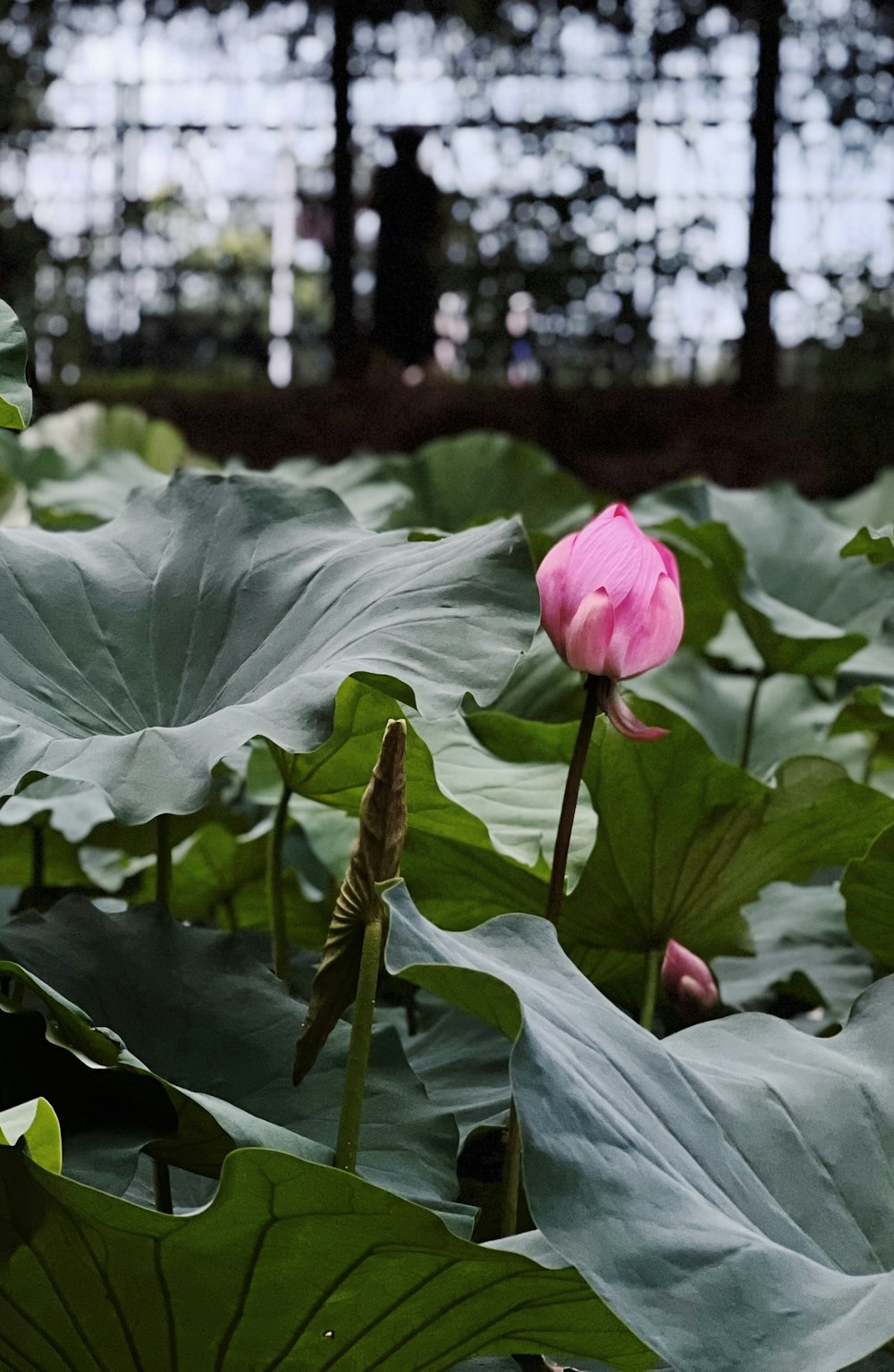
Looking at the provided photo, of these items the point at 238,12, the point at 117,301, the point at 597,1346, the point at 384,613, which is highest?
the point at 238,12

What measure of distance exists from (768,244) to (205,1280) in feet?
21.1

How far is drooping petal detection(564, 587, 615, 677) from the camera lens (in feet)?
1.80

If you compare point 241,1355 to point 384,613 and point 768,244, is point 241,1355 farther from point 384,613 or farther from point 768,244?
point 768,244

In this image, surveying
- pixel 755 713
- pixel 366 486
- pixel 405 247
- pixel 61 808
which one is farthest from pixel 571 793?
pixel 405 247

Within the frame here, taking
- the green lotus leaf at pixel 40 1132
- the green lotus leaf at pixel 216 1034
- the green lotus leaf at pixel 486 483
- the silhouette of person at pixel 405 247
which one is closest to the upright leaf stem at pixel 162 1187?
the green lotus leaf at pixel 216 1034

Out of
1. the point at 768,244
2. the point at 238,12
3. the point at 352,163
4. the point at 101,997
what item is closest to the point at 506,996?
the point at 101,997

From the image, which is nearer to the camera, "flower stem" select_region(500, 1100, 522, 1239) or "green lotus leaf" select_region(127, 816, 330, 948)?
"flower stem" select_region(500, 1100, 522, 1239)

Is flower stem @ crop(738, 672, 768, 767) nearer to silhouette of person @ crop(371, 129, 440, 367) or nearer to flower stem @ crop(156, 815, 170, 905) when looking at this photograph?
flower stem @ crop(156, 815, 170, 905)

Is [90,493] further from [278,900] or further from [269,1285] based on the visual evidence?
[269,1285]

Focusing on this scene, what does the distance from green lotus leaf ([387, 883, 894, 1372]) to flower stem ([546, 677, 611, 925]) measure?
2.9 inches

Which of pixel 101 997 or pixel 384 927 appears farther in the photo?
pixel 101 997

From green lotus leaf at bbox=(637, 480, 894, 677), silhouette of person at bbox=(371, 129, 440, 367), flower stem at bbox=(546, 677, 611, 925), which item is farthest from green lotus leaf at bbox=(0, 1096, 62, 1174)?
silhouette of person at bbox=(371, 129, 440, 367)

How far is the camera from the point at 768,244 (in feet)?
20.7

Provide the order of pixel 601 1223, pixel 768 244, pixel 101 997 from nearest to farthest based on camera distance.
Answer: pixel 601 1223
pixel 101 997
pixel 768 244
